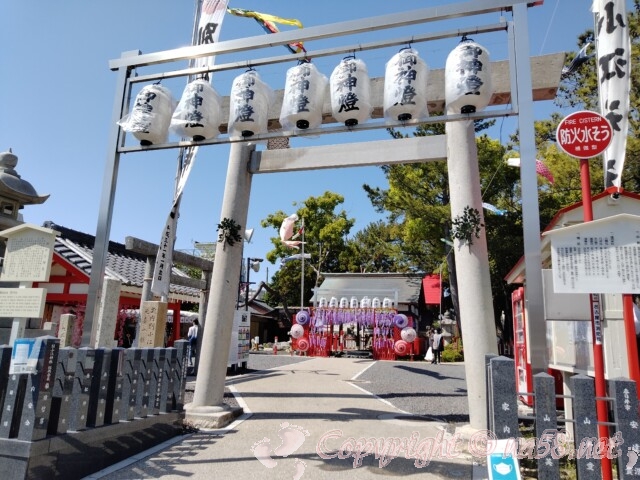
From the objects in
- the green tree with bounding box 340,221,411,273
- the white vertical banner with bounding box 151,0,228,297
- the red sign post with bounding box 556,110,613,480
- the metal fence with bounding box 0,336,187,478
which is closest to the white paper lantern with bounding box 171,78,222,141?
the white vertical banner with bounding box 151,0,228,297

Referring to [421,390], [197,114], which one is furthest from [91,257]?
[421,390]

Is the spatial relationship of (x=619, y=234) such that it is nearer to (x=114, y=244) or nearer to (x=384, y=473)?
(x=384, y=473)

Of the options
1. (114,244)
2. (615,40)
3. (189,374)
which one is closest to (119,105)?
(615,40)

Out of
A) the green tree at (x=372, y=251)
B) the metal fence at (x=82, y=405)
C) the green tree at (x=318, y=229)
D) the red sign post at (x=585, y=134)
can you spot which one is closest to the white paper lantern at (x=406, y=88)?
the red sign post at (x=585, y=134)

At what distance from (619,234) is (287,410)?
6.00 meters

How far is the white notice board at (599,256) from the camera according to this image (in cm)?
342

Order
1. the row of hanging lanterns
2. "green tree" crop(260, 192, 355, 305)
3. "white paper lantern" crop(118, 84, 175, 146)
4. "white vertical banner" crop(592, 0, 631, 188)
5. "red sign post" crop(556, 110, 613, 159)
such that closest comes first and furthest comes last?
"red sign post" crop(556, 110, 613, 159)
the row of hanging lanterns
"white paper lantern" crop(118, 84, 175, 146)
"white vertical banner" crop(592, 0, 631, 188)
"green tree" crop(260, 192, 355, 305)

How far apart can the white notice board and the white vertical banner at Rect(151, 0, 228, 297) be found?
6.29 meters

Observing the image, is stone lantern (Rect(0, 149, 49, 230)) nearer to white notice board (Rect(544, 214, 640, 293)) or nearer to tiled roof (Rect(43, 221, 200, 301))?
tiled roof (Rect(43, 221, 200, 301))

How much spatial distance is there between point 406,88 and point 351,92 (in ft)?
2.06

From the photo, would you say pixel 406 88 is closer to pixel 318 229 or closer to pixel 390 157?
pixel 390 157

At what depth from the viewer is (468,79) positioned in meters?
4.48

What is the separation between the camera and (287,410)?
25.2ft

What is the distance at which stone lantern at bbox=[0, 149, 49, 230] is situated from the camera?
10328 millimetres
